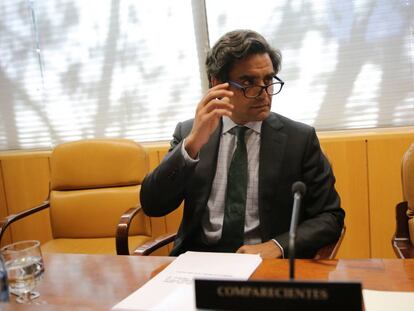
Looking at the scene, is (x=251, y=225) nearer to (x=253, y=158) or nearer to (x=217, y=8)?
(x=253, y=158)

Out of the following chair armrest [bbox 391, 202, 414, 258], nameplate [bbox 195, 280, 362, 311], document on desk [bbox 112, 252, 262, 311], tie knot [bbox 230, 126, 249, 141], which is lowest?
chair armrest [bbox 391, 202, 414, 258]

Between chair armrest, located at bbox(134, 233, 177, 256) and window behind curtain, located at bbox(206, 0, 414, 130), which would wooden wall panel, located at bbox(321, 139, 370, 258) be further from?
chair armrest, located at bbox(134, 233, 177, 256)

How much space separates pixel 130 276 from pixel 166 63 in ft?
6.28

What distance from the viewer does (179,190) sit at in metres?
1.69

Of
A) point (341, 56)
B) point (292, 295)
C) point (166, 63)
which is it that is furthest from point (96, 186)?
point (292, 295)

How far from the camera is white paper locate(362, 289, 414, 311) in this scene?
90 centimetres

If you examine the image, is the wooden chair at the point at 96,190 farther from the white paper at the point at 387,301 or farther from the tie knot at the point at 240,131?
the white paper at the point at 387,301

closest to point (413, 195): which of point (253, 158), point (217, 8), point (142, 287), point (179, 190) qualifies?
point (253, 158)

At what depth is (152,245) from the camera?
70.1 inches

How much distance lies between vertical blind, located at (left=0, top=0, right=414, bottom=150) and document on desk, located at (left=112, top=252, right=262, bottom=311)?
163cm

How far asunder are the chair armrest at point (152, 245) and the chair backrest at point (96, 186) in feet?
2.04

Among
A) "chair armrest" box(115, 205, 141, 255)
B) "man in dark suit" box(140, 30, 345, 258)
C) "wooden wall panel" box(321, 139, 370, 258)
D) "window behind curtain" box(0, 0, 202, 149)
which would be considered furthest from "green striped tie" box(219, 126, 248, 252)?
"window behind curtain" box(0, 0, 202, 149)

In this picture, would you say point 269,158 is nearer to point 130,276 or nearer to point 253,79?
point 253,79

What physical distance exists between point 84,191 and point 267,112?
1395 millimetres
